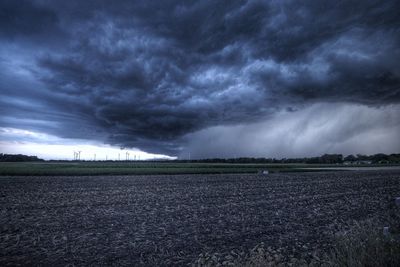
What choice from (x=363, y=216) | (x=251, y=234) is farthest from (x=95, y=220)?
(x=363, y=216)

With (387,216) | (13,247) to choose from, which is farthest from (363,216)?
(13,247)

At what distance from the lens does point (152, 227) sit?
48.5 feet

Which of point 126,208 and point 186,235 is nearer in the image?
point 186,235

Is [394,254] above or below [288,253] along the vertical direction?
above

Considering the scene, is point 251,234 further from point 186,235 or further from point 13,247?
point 13,247

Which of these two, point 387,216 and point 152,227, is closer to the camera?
point 152,227

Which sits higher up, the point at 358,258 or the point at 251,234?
the point at 358,258

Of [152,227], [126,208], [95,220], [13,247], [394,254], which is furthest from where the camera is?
[126,208]

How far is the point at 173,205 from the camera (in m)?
21.9

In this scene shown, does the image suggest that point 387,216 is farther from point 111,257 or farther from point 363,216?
point 111,257

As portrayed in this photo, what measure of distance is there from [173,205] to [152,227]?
7.19m

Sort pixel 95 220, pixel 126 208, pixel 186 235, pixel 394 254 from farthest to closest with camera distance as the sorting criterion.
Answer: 1. pixel 126 208
2. pixel 95 220
3. pixel 186 235
4. pixel 394 254

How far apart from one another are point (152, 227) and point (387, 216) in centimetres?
1454

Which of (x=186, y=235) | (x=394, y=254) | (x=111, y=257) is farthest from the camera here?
(x=186, y=235)
